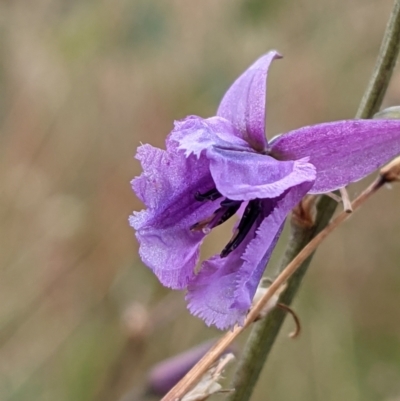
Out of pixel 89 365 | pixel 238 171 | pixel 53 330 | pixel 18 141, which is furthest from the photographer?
pixel 18 141

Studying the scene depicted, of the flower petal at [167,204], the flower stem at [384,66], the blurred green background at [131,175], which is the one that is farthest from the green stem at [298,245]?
the blurred green background at [131,175]

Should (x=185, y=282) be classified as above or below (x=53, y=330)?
above

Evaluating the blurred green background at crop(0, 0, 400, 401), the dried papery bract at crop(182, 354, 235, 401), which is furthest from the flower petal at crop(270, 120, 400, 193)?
the blurred green background at crop(0, 0, 400, 401)

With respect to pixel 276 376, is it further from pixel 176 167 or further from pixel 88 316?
pixel 176 167

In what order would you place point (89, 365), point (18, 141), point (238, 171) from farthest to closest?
1. point (18, 141)
2. point (89, 365)
3. point (238, 171)

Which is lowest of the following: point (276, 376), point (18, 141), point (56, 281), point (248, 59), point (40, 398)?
point (276, 376)

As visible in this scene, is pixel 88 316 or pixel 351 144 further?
pixel 88 316

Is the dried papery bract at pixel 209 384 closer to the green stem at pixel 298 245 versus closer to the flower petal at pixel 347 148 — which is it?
the green stem at pixel 298 245

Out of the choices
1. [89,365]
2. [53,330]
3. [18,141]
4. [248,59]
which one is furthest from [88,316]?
[248,59]
